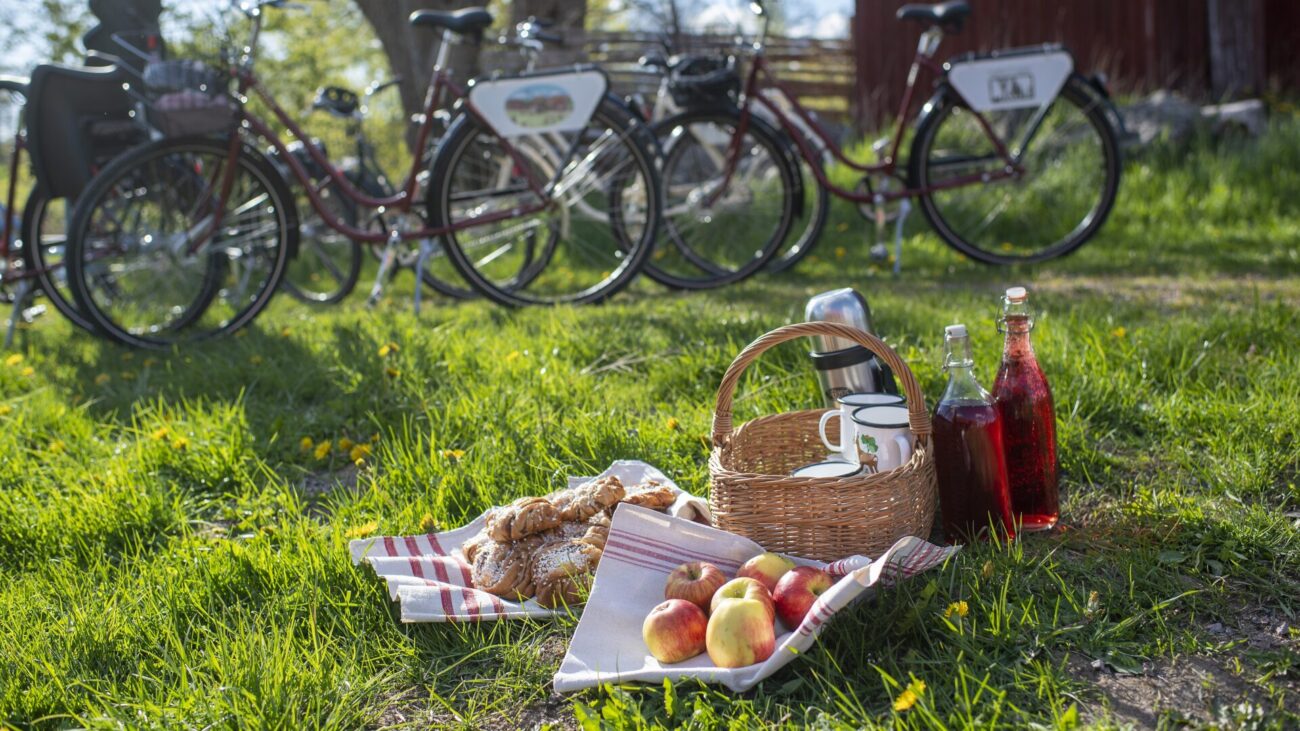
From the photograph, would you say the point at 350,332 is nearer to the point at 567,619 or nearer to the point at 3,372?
the point at 3,372

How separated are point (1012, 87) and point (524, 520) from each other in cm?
407

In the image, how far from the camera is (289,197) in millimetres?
5121

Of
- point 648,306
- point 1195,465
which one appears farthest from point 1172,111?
point 1195,465

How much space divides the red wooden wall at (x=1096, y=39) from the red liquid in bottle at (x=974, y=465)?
910cm

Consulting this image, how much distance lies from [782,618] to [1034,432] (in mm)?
778

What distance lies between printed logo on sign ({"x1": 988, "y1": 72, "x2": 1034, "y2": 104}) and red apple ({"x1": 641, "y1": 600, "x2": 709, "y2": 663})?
4.20 m

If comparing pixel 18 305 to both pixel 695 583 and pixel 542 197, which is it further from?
pixel 695 583

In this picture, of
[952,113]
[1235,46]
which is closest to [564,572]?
[952,113]

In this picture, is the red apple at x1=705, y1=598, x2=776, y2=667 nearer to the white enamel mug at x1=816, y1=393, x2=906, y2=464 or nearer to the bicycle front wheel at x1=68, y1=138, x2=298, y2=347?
the white enamel mug at x1=816, y1=393, x2=906, y2=464

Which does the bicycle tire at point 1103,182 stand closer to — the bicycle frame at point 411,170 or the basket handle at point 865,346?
the bicycle frame at point 411,170

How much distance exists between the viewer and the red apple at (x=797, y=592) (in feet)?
6.82

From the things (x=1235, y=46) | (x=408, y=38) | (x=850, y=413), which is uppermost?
(x=408, y=38)

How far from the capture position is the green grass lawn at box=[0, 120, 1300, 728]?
6.49ft

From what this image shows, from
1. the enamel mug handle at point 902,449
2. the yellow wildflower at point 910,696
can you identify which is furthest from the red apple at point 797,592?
the enamel mug handle at point 902,449
